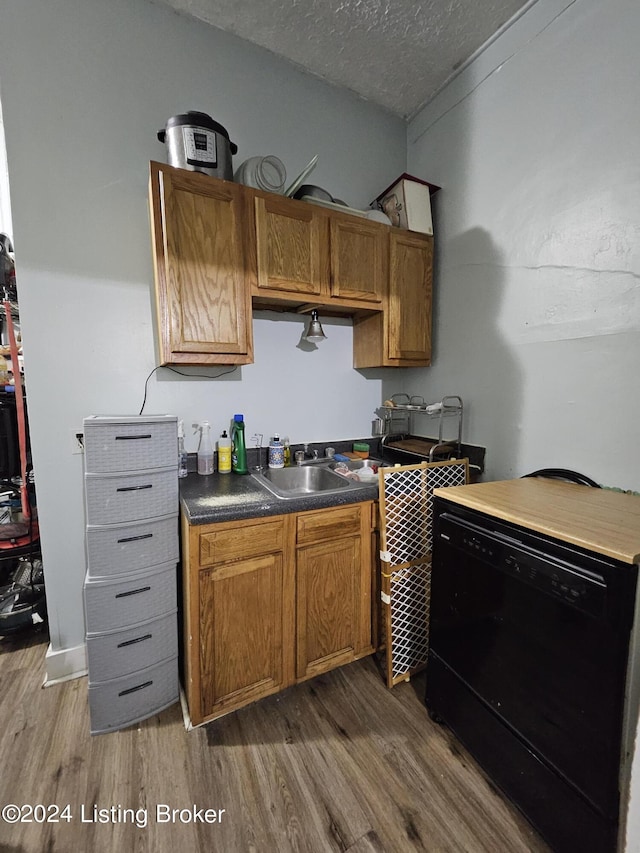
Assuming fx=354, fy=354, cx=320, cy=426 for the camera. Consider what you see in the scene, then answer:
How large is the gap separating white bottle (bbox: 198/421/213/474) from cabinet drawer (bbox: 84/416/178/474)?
0.36 meters

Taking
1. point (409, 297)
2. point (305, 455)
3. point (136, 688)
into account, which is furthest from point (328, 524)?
point (409, 297)

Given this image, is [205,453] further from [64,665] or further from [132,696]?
[64,665]

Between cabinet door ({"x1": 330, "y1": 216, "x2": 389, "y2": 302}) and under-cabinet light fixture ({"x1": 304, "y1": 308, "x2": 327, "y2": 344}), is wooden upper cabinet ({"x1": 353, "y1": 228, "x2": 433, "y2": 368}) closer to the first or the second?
cabinet door ({"x1": 330, "y1": 216, "x2": 389, "y2": 302})

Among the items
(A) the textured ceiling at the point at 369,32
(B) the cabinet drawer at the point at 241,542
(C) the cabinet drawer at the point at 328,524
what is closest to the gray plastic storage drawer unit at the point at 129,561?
(B) the cabinet drawer at the point at 241,542

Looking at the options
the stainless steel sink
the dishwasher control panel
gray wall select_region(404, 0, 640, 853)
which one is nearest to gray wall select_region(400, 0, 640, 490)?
gray wall select_region(404, 0, 640, 853)

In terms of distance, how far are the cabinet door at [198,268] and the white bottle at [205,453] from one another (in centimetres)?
40

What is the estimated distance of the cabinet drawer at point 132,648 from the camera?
1362 mm

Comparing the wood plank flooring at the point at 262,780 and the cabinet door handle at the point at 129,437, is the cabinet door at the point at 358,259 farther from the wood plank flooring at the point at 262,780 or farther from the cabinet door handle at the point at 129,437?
the wood plank flooring at the point at 262,780

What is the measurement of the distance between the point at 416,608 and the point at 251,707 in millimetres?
834

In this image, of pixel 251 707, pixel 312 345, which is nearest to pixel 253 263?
pixel 312 345

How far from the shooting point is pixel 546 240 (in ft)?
5.17

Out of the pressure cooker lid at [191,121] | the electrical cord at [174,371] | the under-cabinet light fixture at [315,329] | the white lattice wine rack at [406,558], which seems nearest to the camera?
the pressure cooker lid at [191,121]

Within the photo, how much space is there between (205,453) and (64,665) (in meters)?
1.17

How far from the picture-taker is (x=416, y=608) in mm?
1664
